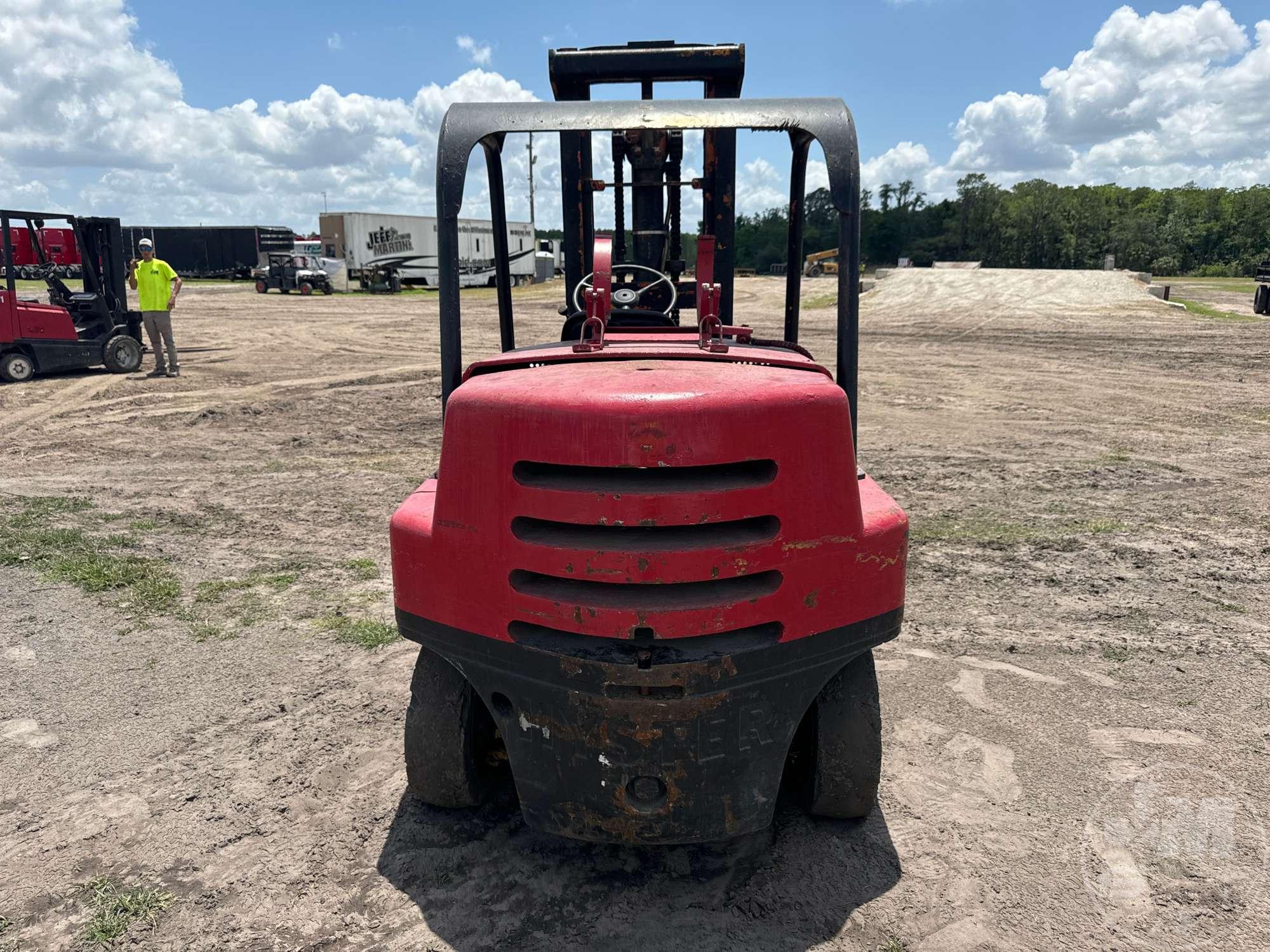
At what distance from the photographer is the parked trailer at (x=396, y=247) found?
3644 cm

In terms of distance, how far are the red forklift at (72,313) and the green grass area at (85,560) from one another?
25.8 ft

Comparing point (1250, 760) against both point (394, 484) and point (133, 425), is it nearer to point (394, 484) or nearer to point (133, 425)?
point (394, 484)

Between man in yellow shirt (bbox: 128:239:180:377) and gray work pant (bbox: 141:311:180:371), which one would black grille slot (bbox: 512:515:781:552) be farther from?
gray work pant (bbox: 141:311:180:371)

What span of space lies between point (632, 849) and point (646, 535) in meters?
1.30

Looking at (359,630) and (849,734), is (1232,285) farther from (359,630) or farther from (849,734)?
(849,734)

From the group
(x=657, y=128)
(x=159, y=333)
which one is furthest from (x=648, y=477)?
(x=159, y=333)

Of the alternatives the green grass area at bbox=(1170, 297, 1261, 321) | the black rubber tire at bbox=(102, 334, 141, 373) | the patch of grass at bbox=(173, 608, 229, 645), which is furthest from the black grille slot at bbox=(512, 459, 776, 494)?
the green grass area at bbox=(1170, 297, 1261, 321)

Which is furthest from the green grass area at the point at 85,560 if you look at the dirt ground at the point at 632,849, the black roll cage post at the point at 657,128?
the black roll cage post at the point at 657,128

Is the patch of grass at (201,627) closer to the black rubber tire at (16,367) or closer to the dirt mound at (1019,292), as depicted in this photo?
the black rubber tire at (16,367)

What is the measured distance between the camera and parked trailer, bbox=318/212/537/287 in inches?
1435

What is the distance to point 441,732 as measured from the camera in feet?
10.0

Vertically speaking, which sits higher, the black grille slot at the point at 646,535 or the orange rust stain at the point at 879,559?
the black grille slot at the point at 646,535

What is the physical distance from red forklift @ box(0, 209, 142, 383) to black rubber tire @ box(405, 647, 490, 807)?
12.9 m

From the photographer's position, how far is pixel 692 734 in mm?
2506
